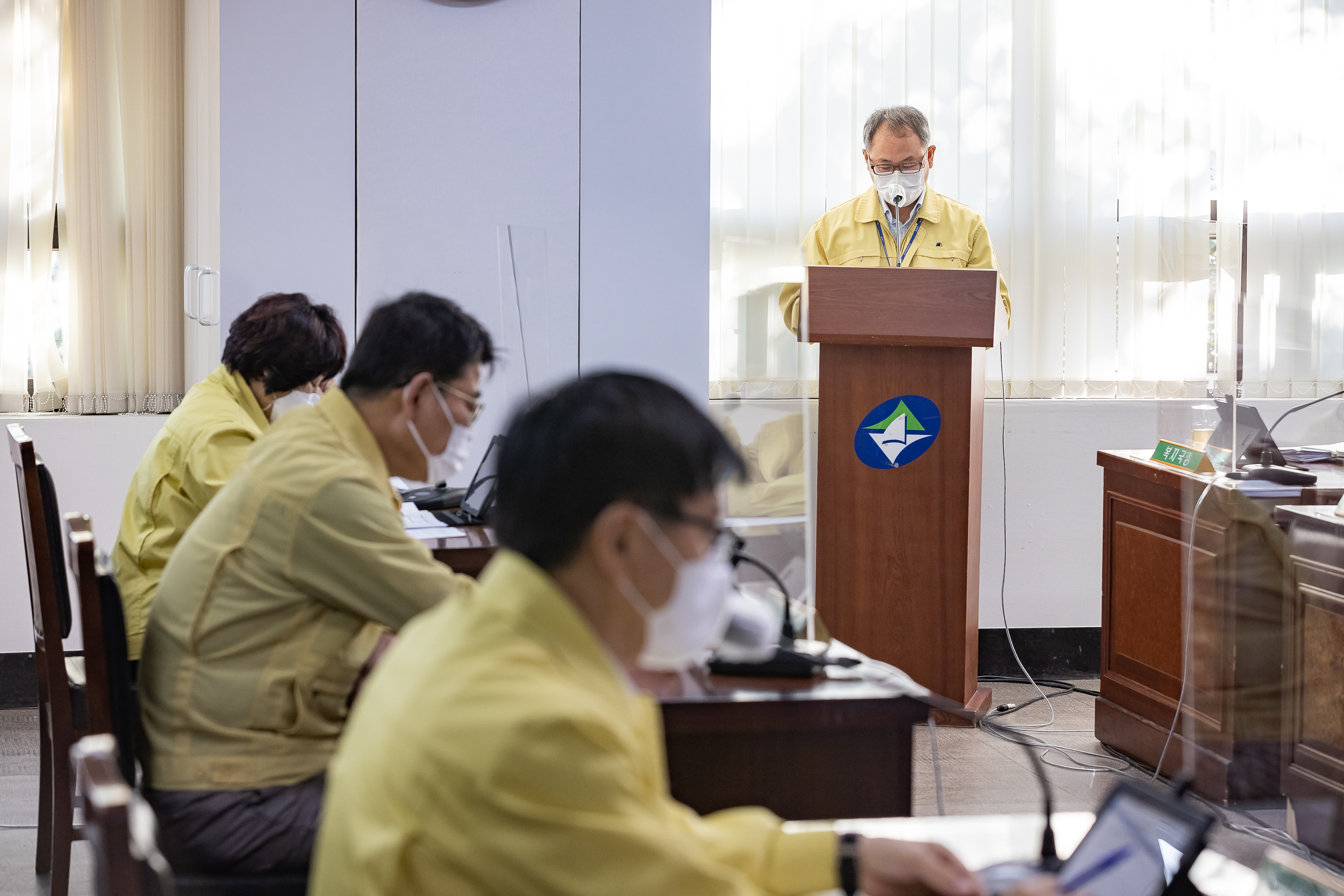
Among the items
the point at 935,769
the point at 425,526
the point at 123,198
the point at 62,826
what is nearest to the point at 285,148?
the point at 123,198

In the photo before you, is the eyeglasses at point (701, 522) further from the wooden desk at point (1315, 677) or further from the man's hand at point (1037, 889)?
the wooden desk at point (1315, 677)

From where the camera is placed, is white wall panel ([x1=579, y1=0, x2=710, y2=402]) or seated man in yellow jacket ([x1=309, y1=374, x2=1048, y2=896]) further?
white wall panel ([x1=579, y1=0, x2=710, y2=402])

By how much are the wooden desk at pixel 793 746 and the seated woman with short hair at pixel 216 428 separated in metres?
1.07

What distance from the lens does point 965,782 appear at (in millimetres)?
3176

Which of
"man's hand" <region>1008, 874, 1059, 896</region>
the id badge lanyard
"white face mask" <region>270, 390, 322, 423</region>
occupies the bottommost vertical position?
"man's hand" <region>1008, 874, 1059, 896</region>

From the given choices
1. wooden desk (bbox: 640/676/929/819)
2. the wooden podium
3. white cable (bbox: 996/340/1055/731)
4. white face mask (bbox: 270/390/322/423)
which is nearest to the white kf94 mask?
the wooden podium

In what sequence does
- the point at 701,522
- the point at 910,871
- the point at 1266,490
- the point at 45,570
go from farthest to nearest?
1. the point at 1266,490
2. the point at 45,570
3. the point at 910,871
4. the point at 701,522

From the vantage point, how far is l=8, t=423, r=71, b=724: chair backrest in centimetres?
206

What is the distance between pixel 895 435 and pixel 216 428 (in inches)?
67.1

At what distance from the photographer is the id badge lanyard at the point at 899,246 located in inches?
140

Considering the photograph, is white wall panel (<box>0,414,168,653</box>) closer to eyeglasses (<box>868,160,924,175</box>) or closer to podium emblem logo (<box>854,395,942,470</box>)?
podium emblem logo (<box>854,395,942,470</box>)

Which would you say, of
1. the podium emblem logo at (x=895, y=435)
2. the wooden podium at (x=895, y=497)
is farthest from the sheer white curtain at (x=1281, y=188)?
the podium emblem logo at (x=895, y=435)

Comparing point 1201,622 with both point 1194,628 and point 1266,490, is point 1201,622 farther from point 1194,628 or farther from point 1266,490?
point 1266,490

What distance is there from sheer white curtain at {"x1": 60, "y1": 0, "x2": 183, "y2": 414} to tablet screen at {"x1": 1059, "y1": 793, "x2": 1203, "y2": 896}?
3341mm
